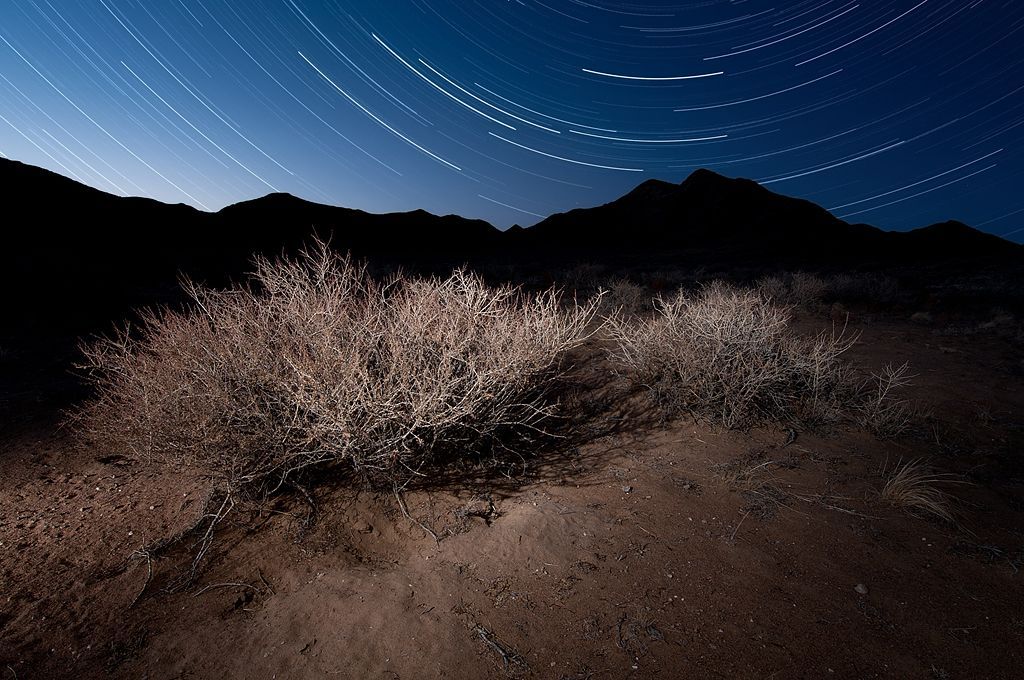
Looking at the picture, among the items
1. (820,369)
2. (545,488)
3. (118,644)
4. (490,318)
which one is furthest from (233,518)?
(820,369)

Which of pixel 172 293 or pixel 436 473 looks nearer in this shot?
pixel 436 473

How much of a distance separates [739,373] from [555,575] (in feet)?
9.36

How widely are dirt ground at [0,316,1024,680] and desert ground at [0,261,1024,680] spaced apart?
0.01 meters

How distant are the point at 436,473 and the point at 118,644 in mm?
2000

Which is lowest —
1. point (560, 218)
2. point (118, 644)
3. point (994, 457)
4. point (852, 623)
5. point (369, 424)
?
point (118, 644)

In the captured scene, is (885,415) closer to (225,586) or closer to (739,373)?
(739,373)

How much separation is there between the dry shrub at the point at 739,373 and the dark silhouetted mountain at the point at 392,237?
1229cm

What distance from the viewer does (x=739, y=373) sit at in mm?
4398

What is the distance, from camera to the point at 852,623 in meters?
2.27

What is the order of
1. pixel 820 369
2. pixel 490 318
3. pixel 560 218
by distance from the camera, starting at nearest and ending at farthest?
pixel 490 318
pixel 820 369
pixel 560 218

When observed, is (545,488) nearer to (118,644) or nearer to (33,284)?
(118,644)

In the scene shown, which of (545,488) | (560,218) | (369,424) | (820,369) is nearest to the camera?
(369,424)

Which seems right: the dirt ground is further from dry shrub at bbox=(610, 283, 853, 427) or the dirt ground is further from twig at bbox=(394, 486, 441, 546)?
dry shrub at bbox=(610, 283, 853, 427)

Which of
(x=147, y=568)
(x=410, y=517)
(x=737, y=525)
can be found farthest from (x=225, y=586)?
(x=737, y=525)
